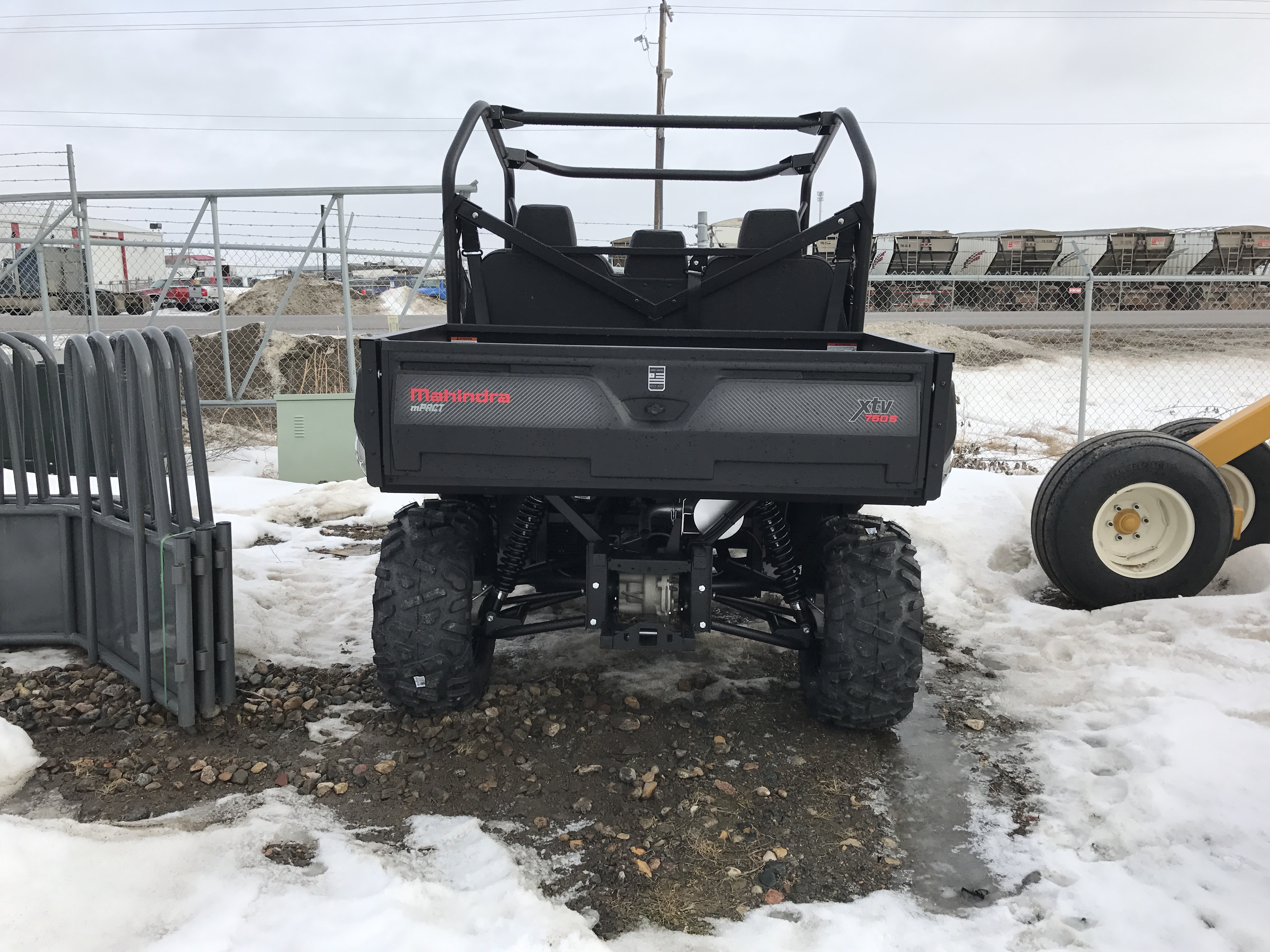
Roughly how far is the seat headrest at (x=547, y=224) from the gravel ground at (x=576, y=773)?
1924mm

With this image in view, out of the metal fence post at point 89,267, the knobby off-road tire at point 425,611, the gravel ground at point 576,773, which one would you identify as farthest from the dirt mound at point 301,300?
the knobby off-road tire at point 425,611

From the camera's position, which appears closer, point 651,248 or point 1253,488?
point 651,248

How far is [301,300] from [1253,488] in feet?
76.6

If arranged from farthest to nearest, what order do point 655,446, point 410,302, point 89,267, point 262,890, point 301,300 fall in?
point 301,300, point 410,302, point 89,267, point 655,446, point 262,890

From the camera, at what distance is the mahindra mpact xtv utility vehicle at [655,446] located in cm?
291

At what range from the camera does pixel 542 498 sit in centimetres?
339

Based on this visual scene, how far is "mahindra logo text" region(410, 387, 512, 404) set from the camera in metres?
2.92

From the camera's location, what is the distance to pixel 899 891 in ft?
8.41

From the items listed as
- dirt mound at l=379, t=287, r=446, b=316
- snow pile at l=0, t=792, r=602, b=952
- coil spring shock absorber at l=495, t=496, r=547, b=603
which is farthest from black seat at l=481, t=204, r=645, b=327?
dirt mound at l=379, t=287, r=446, b=316

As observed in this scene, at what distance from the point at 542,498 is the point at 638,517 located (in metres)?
0.40

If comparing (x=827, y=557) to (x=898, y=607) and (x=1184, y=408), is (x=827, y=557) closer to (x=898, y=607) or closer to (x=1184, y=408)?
(x=898, y=607)

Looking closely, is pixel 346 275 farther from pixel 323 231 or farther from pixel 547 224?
pixel 547 224

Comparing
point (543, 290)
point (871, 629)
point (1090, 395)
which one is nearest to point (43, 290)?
point (543, 290)

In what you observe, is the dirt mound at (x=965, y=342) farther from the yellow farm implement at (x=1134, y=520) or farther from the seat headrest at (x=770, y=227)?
the seat headrest at (x=770, y=227)
